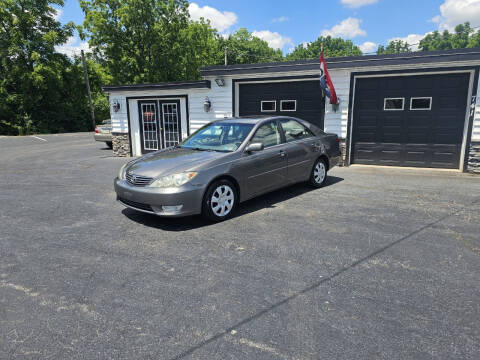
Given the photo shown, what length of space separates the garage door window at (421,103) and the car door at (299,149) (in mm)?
4293

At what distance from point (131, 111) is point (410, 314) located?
12.2 metres

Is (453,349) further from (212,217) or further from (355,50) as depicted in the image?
(355,50)

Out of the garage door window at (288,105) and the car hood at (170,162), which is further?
the garage door window at (288,105)

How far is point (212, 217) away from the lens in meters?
4.81

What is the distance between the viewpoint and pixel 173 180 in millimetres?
4473

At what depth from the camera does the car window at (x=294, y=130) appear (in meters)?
6.20

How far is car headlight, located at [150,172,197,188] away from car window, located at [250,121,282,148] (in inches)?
57.4

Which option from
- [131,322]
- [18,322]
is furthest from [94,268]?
[131,322]

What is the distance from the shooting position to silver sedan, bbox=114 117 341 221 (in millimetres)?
4492

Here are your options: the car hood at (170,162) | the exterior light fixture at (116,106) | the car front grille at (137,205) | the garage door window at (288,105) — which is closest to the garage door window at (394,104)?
the garage door window at (288,105)

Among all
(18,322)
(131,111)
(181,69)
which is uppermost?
(181,69)

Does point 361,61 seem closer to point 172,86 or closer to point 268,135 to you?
point 268,135

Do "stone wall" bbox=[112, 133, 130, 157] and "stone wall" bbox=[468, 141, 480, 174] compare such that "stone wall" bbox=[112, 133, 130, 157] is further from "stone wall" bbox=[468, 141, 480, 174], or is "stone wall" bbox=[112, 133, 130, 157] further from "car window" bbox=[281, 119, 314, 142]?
"stone wall" bbox=[468, 141, 480, 174]

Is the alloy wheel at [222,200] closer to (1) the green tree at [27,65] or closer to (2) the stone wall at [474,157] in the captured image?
(2) the stone wall at [474,157]
